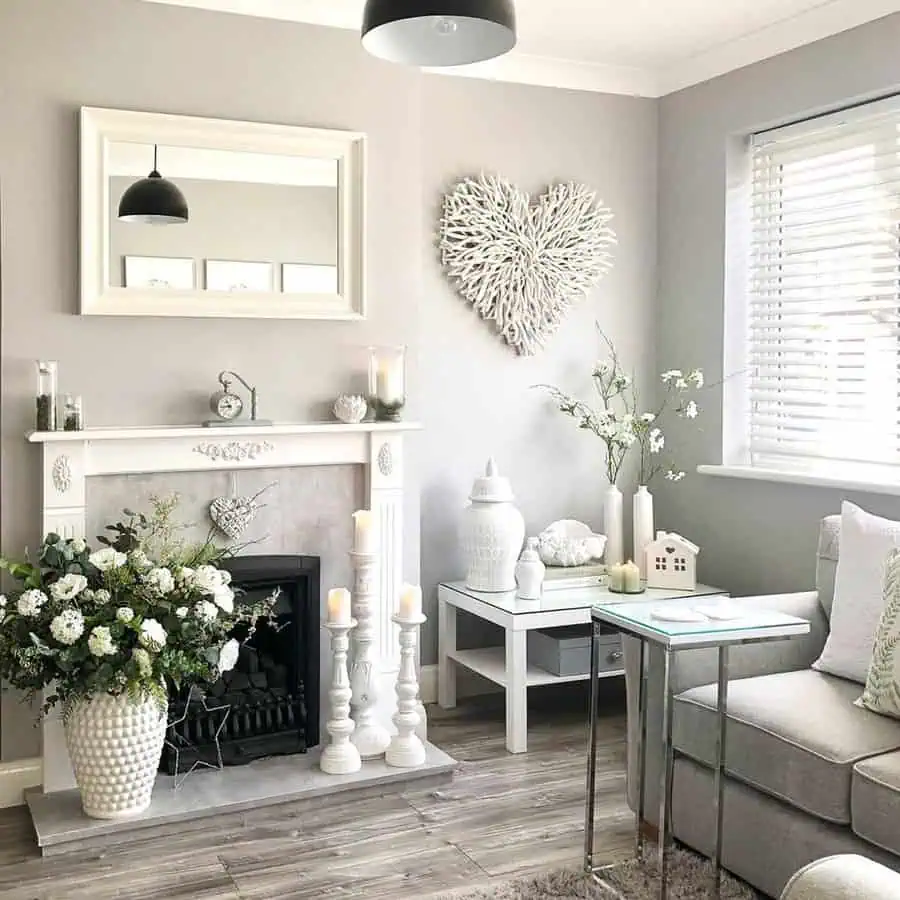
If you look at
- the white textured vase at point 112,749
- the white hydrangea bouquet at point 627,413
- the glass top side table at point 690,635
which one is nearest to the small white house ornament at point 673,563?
the white hydrangea bouquet at point 627,413

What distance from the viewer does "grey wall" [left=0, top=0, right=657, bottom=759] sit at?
351 centimetres

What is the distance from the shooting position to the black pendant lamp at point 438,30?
2.14 meters

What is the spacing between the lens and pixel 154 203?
364 cm

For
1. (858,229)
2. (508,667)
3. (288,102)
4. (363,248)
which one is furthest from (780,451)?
(288,102)

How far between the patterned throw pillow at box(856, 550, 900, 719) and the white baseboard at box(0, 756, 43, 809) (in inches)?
98.0

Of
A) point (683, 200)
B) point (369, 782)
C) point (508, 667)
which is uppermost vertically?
point (683, 200)

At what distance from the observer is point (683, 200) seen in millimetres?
4777

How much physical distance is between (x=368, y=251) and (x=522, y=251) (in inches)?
33.7

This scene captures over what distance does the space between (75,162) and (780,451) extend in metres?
2.76

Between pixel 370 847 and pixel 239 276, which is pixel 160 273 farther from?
pixel 370 847

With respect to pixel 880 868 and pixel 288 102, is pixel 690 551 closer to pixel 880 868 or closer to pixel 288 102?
pixel 288 102

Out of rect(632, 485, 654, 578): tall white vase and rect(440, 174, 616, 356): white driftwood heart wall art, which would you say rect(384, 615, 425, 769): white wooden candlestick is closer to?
rect(632, 485, 654, 578): tall white vase

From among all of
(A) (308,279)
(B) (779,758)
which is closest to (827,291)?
(A) (308,279)

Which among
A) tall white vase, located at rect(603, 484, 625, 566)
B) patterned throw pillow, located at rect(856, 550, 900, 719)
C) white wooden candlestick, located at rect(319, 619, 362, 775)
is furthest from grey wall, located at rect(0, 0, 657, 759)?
patterned throw pillow, located at rect(856, 550, 900, 719)
